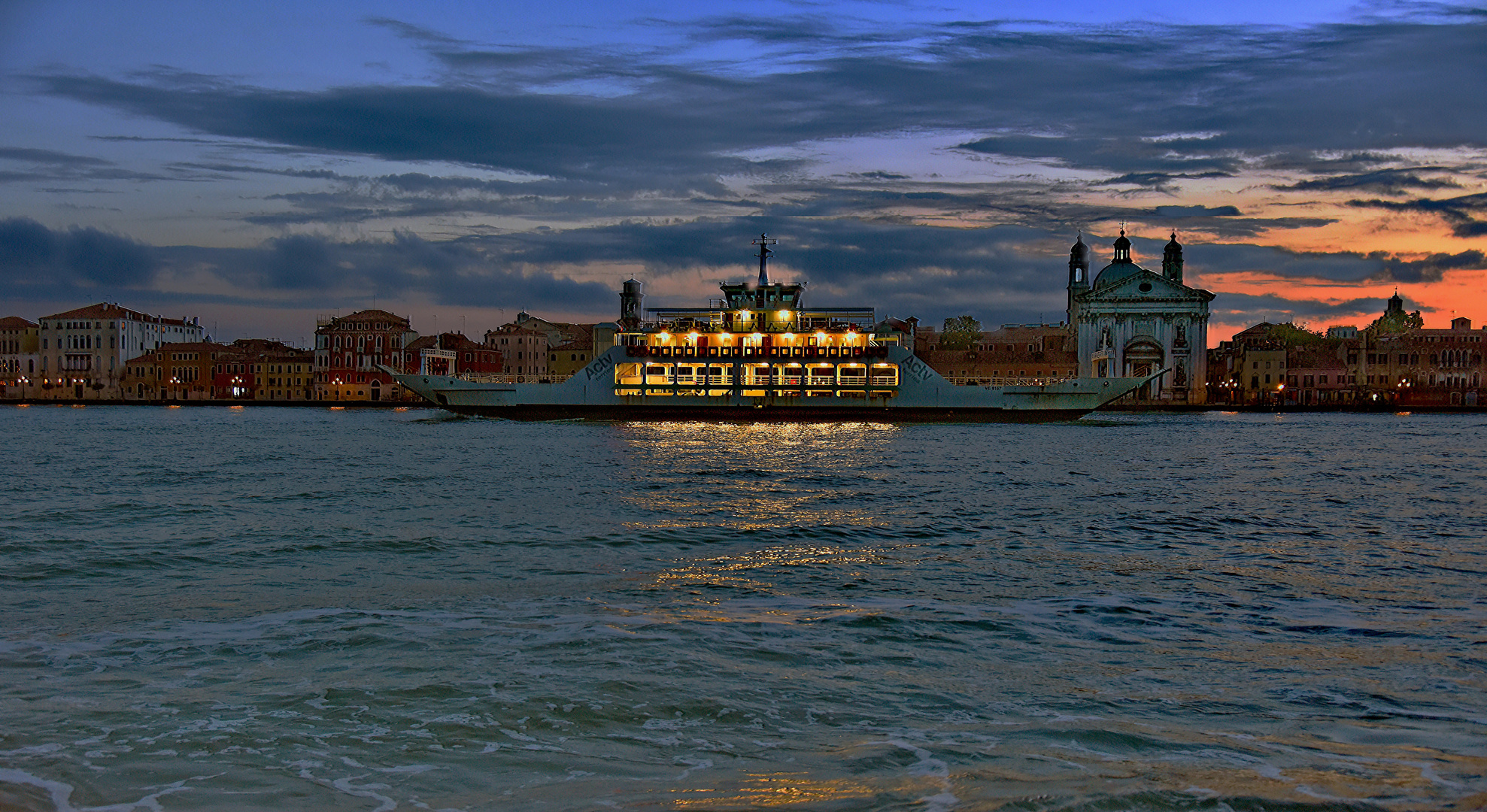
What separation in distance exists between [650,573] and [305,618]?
3.88 metres

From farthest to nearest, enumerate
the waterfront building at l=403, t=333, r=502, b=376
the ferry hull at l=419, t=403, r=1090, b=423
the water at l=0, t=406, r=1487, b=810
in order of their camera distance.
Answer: the waterfront building at l=403, t=333, r=502, b=376 < the ferry hull at l=419, t=403, r=1090, b=423 < the water at l=0, t=406, r=1487, b=810

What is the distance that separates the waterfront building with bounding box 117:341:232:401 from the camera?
115812mm

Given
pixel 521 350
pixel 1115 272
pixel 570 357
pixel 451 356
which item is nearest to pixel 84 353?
pixel 451 356

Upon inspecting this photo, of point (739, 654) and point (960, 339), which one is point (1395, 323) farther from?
point (739, 654)

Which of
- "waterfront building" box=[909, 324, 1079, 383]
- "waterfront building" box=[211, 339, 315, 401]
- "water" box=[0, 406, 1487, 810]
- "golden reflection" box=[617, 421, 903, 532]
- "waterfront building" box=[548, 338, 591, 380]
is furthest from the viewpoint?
"waterfront building" box=[548, 338, 591, 380]

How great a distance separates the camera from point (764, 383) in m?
60.5

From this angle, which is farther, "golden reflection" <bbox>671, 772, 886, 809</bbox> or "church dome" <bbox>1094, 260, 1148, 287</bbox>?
"church dome" <bbox>1094, 260, 1148, 287</bbox>

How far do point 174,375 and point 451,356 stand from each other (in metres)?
33.4

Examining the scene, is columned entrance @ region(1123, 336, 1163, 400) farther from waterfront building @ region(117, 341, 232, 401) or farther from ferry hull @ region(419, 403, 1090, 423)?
waterfront building @ region(117, 341, 232, 401)

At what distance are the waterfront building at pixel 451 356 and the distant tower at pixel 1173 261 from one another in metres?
69.1

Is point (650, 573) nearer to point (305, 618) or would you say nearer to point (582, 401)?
point (305, 618)

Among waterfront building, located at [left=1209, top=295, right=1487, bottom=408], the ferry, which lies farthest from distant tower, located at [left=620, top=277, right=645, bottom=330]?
waterfront building, located at [left=1209, top=295, right=1487, bottom=408]

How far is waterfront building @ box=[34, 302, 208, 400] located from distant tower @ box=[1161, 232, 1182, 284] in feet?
379

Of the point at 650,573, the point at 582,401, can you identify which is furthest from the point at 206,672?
the point at 582,401
